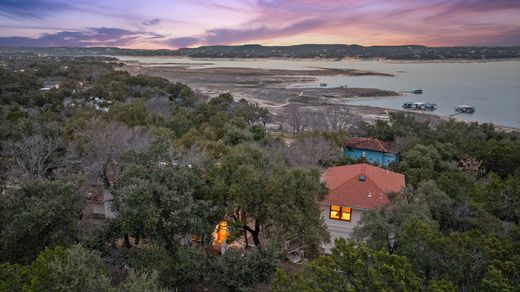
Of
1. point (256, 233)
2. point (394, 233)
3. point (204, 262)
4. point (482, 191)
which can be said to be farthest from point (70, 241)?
point (482, 191)

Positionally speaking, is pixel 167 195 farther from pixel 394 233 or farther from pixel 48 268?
pixel 394 233

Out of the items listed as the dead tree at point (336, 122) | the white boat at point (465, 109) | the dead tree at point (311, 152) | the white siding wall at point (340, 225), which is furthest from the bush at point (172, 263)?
the white boat at point (465, 109)

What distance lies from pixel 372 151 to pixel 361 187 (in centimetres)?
1584

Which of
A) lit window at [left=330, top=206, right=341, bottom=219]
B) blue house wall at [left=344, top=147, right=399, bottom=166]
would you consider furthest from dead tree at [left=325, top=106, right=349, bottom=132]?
lit window at [left=330, top=206, right=341, bottom=219]

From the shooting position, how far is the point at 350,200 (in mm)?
21250

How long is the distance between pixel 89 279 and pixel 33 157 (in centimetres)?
1453

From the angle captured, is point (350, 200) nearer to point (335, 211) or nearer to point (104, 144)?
point (335, 211)

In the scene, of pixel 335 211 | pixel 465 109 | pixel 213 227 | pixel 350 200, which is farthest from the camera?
pixel 465 109

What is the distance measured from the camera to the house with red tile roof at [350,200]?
2095cm

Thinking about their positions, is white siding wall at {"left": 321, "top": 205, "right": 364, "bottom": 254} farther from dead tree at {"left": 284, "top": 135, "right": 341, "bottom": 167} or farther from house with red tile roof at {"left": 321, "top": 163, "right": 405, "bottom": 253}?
dead tree at {"left": 284, "top": 135, "right": 341, "bottom": 167}

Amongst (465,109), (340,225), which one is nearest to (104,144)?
(340,225)

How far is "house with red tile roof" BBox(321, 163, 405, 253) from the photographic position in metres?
21.0

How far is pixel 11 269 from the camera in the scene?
940 cm

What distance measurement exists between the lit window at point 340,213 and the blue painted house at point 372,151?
15.9 m
